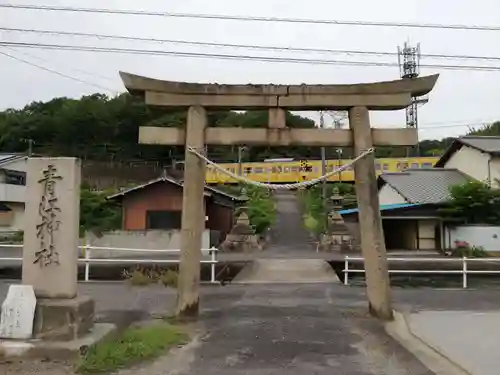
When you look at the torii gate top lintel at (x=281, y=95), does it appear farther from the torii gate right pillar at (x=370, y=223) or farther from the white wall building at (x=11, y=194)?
the white wall building at (x=11, y=194)

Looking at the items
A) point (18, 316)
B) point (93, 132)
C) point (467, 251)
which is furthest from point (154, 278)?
point (93, 132)

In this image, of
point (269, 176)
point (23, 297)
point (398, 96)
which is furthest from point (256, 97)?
point (269, 176)

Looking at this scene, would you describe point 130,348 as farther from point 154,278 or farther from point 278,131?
point 154,278

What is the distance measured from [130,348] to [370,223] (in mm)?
4769

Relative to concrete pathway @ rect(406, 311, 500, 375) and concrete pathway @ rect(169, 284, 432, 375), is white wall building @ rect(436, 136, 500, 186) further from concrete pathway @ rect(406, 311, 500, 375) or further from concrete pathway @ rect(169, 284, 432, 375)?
concrete pathway @ rect(169, 284, 432, 375)

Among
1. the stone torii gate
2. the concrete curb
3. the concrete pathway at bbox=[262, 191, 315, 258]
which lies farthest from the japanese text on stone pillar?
the concrete pathway at bbox=[262, 191, 315, 258]

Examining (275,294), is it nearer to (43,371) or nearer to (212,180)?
(43,371)

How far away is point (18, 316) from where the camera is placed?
6.43 meters

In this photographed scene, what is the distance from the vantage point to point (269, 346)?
6.76 m

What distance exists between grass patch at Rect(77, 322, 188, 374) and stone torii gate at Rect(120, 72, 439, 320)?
5.04ft

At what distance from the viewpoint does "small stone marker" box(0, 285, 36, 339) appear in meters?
6.39

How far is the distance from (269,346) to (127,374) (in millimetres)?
2100

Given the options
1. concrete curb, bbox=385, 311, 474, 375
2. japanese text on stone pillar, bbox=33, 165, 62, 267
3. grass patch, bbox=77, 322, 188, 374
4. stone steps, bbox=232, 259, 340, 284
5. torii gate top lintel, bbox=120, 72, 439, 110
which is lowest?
concrete curb, bbox=385, 311, 474, 375

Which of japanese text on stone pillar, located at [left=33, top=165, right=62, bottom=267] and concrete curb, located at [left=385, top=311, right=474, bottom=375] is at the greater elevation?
japanese text on stone pillar, located at [left=33, top=165, right=62, bottom=267]
